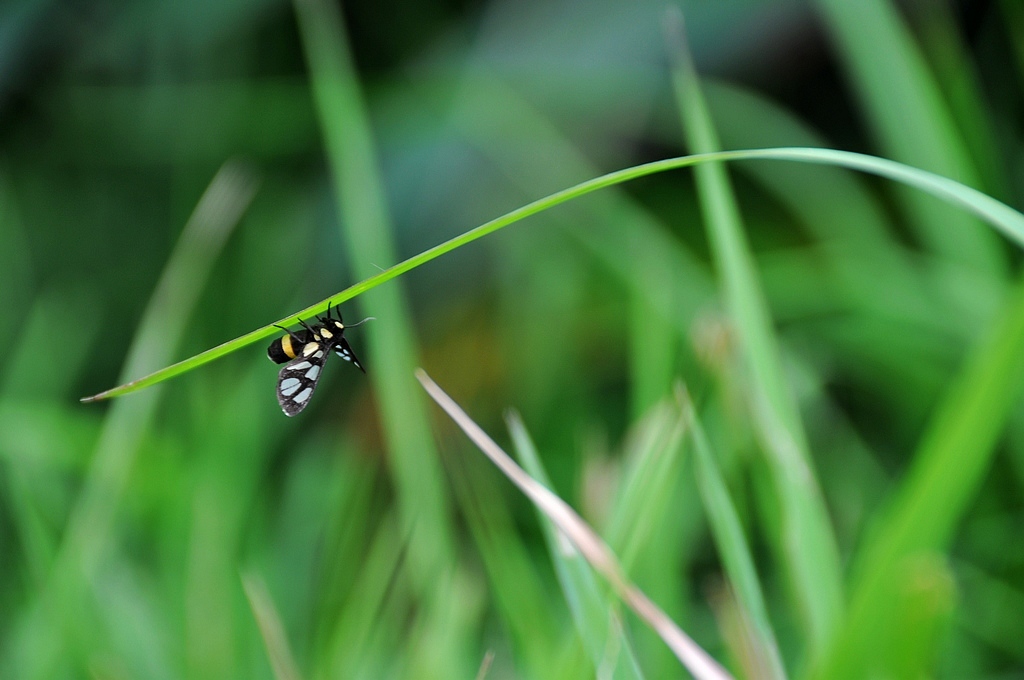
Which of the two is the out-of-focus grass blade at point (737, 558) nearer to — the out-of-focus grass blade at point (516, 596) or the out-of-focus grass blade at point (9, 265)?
the out-of-focus grass blade at point (516, 596)

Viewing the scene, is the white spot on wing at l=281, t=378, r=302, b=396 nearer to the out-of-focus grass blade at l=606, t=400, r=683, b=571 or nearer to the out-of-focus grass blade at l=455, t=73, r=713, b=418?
the out-of-focus grass blade at l=606, t=400, r=683, b=571

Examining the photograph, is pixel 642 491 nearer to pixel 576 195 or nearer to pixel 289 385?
pixel 576 195

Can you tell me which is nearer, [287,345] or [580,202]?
[287,345]

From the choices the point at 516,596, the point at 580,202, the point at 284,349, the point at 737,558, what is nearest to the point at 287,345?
the point at 284,349

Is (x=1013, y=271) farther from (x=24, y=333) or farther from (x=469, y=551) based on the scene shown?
(x=24, y=333)

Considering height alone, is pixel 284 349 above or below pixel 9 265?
below

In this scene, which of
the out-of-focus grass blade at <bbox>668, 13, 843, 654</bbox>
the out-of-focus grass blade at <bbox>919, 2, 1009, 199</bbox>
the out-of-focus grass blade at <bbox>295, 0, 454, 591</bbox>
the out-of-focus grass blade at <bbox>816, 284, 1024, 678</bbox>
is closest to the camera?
the out-of-focus grass blade at <bbox>816, 284, 1024, 678</bbox>

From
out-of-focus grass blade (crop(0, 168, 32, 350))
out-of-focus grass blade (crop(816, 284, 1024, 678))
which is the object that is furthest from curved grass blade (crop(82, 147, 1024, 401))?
out-of-focus grass blade (crop(0, 168, 32, 350))

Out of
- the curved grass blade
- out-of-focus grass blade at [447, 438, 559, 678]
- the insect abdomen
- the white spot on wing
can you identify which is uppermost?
the insect abdomen
